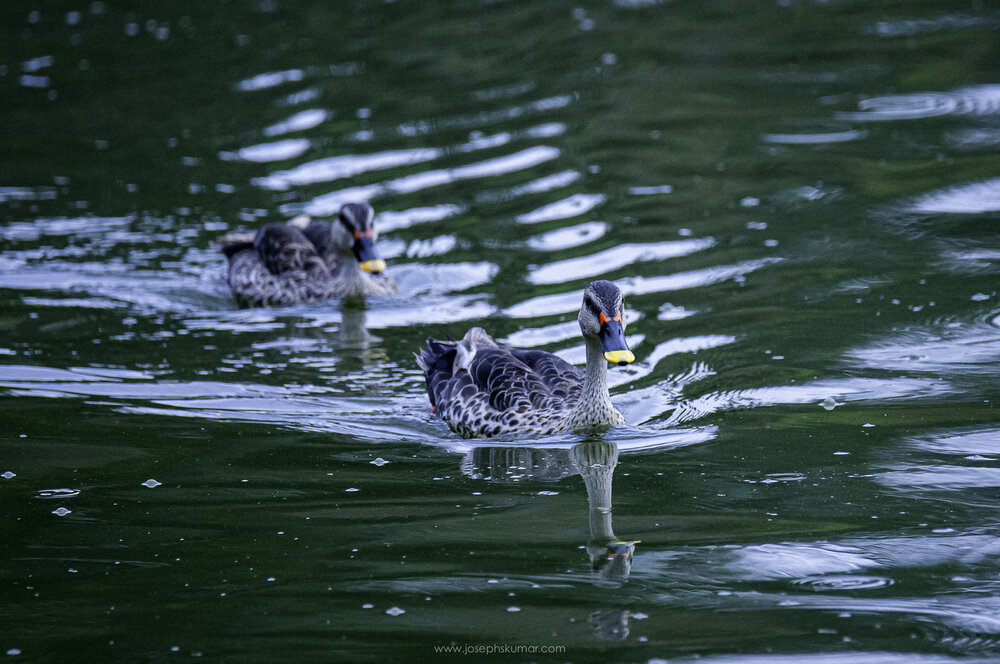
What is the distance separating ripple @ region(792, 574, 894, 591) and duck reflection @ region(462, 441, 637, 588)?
972 mm

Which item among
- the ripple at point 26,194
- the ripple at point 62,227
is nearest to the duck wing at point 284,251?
the ripple at point 62,227

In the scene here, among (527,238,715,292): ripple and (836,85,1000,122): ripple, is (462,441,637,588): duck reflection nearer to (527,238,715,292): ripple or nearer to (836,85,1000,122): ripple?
(527,238,715,292): ripple

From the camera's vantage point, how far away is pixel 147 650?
6.50 m

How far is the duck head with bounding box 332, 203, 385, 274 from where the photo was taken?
43.2 feet

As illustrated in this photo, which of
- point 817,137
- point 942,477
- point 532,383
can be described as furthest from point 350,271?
point 942,477

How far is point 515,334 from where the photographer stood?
39.3ft

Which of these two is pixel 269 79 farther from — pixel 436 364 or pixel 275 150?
pixel 436 364

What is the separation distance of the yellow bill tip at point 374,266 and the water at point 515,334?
55 cm

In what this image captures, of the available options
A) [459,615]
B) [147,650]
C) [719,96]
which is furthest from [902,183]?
[147,650]

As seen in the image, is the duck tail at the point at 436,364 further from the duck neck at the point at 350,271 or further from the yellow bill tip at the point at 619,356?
the duck neck at the point at 350,271

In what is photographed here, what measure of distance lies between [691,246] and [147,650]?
824 centimetres

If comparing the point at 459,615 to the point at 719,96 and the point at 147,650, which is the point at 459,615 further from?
the point at 719,96

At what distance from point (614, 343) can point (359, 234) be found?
4.98m

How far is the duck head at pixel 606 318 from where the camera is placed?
29.5ft
